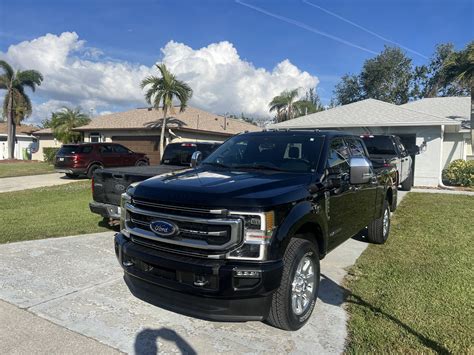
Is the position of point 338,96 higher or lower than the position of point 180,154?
higher

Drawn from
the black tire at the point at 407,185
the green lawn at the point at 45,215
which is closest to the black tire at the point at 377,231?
the green lawn at the point at 45,215

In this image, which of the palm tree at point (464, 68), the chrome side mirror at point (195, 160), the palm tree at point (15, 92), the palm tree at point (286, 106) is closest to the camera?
the chrome side mirror at point (195, 160)

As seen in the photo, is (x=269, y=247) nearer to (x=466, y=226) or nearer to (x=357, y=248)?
(x=357, y=248)

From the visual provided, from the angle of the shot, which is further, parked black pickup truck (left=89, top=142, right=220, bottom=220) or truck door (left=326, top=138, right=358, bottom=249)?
parked black pickup truck (left=89, top=142, right=220, bottom=220)

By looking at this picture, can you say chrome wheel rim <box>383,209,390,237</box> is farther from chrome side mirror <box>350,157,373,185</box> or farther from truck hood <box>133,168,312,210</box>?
truck hood <box>133,168,312,210</box>

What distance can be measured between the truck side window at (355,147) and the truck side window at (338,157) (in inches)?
8.9

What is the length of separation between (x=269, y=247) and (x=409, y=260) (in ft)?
11.8

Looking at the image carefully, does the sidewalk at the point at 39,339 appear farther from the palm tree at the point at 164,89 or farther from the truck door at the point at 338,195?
the palm tree at the point at 164,89

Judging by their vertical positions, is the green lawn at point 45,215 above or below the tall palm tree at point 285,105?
below

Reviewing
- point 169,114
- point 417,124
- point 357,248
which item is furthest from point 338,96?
point 357,248

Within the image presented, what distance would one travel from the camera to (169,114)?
2386 cm

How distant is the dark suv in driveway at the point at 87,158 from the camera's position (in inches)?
669

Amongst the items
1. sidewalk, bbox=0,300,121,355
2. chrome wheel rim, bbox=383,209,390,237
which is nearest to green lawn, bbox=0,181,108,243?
sidewalk, bbox=0,300,121,355

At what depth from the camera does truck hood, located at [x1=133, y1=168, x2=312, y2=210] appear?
3.11 m
